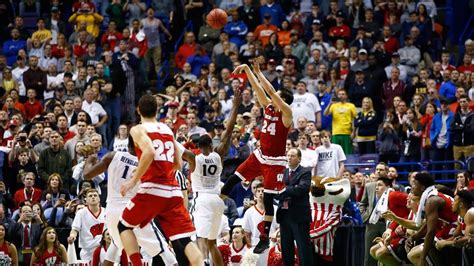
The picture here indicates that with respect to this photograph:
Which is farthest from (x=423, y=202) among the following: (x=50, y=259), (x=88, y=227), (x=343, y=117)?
(x=343, y=117)

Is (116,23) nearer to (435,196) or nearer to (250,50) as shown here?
(250,50)

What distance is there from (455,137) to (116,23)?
1119cm

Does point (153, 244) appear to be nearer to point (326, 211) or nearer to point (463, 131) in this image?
point (326, 211)

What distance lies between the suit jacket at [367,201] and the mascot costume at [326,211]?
5.72ft

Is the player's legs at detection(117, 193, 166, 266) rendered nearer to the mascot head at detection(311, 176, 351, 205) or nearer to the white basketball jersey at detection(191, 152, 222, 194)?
the white basketball jersey at detection(191, 152, 222, 194)

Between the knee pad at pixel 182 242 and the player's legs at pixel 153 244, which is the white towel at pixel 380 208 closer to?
the player's legs at pixel 153 244

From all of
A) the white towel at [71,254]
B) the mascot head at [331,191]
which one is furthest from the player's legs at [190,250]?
the white towel at [71,254]

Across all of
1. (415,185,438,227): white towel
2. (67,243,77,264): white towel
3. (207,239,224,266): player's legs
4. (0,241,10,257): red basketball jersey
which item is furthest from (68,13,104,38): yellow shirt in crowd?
(415,185,438,227): white towel

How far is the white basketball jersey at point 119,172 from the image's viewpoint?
55.5 feet

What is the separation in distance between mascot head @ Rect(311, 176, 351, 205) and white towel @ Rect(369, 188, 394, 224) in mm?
546

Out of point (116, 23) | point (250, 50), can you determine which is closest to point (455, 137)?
point (250, 50)

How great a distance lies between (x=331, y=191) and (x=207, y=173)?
2.35 metres

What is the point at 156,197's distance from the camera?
14.8 m

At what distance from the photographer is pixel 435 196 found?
17594 mm
